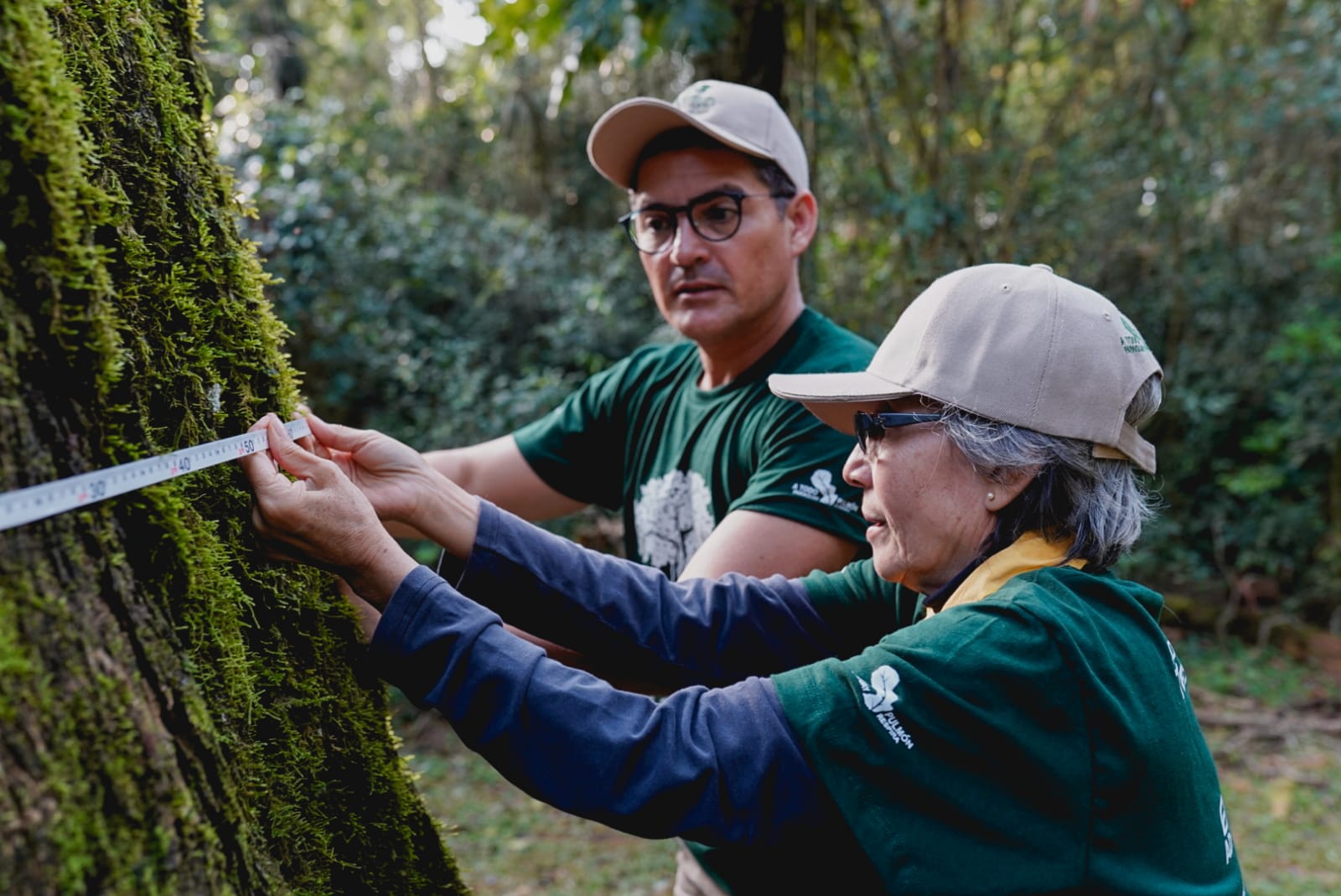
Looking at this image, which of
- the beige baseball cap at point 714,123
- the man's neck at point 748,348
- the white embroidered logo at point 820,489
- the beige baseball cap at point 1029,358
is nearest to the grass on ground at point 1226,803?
the man's neck at point 748,348

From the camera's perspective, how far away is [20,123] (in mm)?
1121

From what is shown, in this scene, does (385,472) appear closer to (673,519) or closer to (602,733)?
(602,733)

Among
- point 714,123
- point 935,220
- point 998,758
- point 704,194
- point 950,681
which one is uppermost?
point 714,123

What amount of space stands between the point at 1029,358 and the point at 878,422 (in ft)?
0.87

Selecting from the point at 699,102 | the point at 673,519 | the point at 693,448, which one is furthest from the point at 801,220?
the point at 673,519

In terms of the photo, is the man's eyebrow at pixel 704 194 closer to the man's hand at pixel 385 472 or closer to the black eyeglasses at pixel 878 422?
the black eyeglasses at pixel 878 422

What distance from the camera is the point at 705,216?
2797 millimetres

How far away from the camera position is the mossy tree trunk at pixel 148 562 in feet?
3.36

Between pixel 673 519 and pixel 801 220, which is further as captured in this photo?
pixel 801 220

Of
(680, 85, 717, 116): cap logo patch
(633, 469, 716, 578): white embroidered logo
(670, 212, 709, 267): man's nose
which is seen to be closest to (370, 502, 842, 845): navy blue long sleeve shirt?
(633, 469, 716, 578): white embroidered logo

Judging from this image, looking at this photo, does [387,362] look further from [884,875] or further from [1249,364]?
[1249,364]

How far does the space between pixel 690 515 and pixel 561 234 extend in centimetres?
668

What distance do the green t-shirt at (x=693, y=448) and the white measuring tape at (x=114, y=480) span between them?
1196 millimetres

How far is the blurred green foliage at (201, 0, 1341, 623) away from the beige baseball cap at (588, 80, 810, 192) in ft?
8.20
